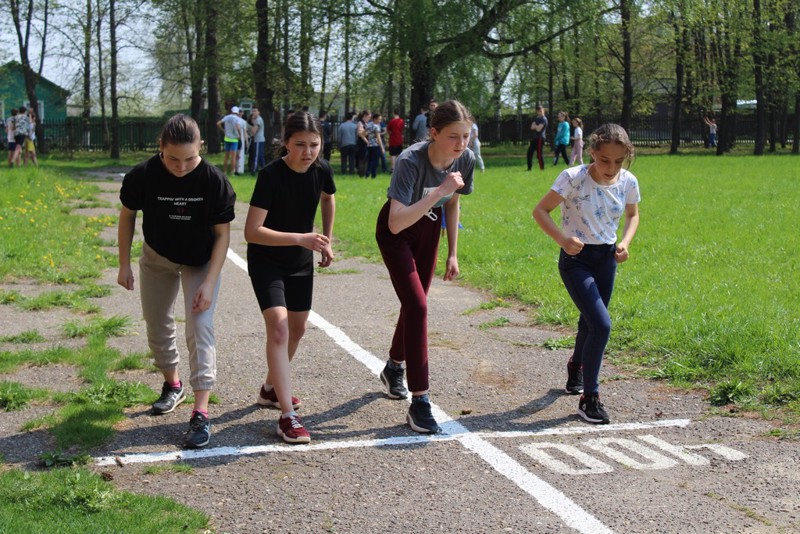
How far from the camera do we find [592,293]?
18.7 ft

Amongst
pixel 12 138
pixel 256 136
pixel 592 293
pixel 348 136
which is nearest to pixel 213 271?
pixel 592 293

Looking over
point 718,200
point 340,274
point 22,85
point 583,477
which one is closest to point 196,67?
point 718,200

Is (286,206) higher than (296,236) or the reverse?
higher

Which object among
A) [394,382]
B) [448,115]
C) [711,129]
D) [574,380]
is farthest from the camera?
[711,129]

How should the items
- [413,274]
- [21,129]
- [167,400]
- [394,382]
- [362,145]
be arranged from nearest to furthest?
[413,274], [167,400], [394,382], [21,129], [362,145]

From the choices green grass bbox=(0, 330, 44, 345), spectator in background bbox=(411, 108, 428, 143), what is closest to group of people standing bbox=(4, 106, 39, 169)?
spectator in background bbox=(411, 108, 428, 143)

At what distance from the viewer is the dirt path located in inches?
163

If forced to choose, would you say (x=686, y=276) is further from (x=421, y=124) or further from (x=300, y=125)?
(x=421, y=124)

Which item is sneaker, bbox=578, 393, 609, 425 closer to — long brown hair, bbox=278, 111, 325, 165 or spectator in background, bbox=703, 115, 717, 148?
long brown hair, bbox=278, 111, 325, 165

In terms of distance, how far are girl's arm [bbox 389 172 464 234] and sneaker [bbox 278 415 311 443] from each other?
46.0 inches

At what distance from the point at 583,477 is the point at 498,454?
51 cm

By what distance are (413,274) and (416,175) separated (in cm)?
56

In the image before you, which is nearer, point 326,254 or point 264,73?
point 326,254

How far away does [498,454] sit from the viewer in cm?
497
